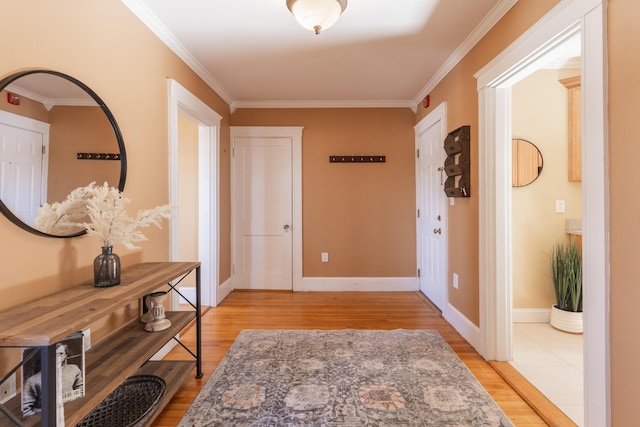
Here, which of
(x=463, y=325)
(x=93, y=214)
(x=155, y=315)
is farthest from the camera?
(x=463, y=325)

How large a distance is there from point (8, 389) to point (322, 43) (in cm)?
278

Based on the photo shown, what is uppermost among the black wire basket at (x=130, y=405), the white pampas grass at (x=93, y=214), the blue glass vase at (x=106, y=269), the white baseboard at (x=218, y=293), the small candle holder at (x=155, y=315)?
the white pampas grass at (x=93, y=214)

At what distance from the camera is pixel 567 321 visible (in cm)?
271

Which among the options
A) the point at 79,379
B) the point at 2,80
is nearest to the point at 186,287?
the point at 79,379

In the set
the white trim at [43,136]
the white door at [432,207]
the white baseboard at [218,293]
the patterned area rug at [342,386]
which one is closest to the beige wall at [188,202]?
the white baseboard at [218,293]

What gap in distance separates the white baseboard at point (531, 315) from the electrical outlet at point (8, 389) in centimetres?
359

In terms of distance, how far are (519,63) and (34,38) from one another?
2555mm

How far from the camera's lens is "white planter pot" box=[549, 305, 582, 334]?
2688mm

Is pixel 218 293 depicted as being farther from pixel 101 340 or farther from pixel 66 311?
pixel 66 311

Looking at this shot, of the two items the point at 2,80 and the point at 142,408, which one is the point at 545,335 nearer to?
the point at 142,408

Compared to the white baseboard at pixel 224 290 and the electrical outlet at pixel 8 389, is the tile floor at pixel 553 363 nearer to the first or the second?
the electrical outlet at pixel 8 389

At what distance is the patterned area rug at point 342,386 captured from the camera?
1656 millimetres

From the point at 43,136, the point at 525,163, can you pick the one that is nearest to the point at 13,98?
the point at 43,136

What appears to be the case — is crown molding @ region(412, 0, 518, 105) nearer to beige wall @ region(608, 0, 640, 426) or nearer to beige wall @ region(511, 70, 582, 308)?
beige wall @ region(511, 70, 582, 308)
